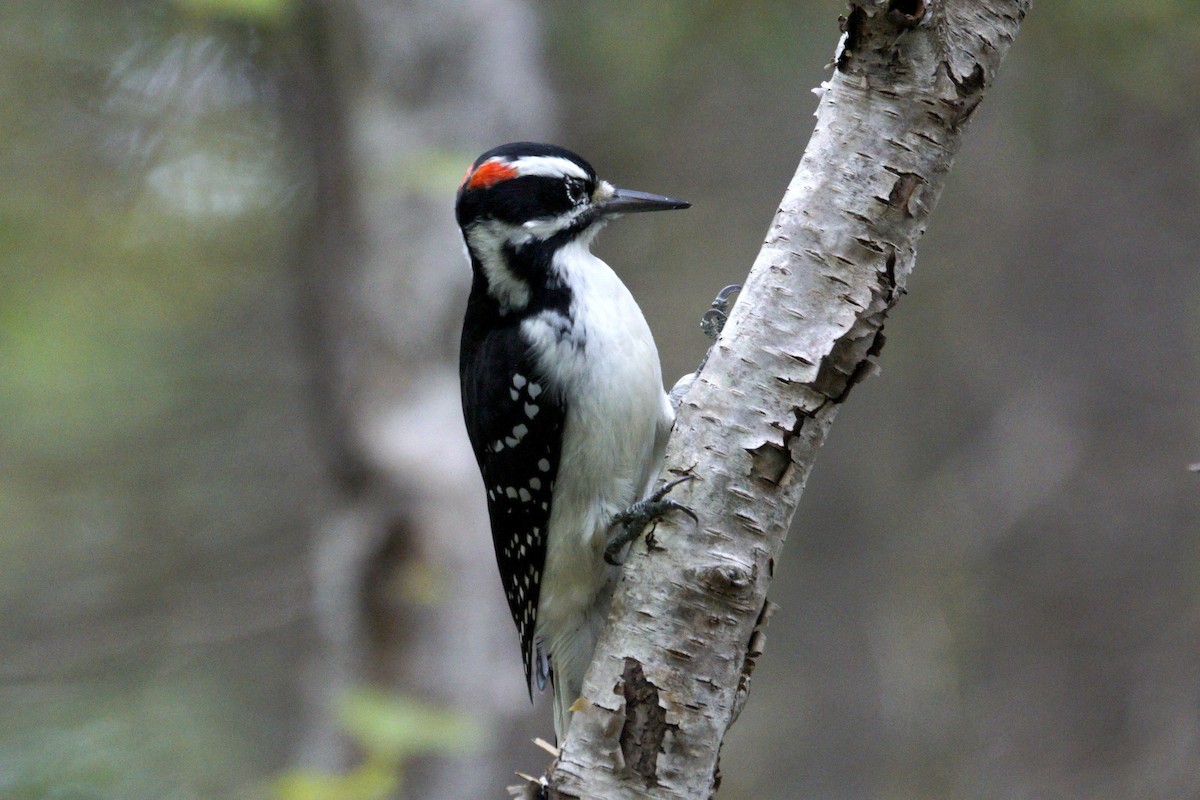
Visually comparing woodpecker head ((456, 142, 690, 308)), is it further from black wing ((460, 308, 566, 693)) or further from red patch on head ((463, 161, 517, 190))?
black wing ((460, 308, 566, 693))

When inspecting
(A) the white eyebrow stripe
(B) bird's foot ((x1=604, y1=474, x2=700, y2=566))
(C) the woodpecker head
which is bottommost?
(B) bird's foot ((x1=604, y1=474, x2=700, y2=566))

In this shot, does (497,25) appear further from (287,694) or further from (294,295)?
(287,694)

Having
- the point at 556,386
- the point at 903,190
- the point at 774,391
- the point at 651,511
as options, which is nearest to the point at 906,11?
the point at 903,190

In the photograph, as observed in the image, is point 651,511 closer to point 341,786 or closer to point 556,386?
point 556,386

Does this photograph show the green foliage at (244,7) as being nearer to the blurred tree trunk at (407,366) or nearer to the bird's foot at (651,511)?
the blurred tree trunk at (407,366)

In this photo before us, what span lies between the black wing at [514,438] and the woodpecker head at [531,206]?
183 mm

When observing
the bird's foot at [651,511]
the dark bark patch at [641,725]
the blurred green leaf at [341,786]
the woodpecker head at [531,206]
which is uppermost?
the woodpecker head at [531,206]

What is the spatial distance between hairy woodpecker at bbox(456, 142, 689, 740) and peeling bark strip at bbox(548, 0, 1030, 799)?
0.67 metres

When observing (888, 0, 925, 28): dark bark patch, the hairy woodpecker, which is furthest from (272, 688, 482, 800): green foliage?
(888, 0, 925, 28): dark bark patch

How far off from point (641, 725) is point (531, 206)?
1.65 metres

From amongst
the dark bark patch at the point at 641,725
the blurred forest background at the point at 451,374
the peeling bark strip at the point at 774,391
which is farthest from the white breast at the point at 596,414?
the blurred forest background at the point at 451,374

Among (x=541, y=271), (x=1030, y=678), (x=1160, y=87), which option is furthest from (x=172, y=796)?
(x=1160, y=87)

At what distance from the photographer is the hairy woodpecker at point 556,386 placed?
3.40 meters

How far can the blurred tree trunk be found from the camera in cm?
586
